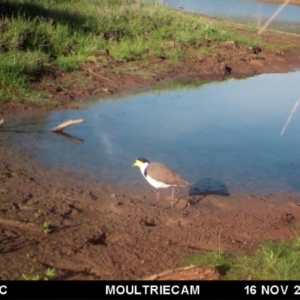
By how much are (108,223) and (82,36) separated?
9.24 m

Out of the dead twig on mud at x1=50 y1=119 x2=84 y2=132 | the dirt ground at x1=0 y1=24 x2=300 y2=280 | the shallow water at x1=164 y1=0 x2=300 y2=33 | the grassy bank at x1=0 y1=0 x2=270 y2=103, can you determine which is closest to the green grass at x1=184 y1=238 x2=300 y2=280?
the dirt ground at x1=0 y1=24 x2=300 y2=280

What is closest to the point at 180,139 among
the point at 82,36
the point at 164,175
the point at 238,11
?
the point at 164,175

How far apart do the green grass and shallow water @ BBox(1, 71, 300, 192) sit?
2299 millimetres

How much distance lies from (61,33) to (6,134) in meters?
5.66

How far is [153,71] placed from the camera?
48.8ft

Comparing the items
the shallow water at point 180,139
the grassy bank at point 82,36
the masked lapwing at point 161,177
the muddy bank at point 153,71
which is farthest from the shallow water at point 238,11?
the masked lapwing at point 161,177

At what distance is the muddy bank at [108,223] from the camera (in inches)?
231

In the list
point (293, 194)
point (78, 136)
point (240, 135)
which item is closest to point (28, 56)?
point (78, 136)

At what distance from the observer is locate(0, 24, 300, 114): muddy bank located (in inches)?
473

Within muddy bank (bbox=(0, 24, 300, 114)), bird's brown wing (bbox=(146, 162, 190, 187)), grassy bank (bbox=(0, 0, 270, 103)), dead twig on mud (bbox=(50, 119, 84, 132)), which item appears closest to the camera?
bird's brown wing (bbox=(146, 162, 190, 187))

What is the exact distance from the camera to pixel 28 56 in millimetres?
12586

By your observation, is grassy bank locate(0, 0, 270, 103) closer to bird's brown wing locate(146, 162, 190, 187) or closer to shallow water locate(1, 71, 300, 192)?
shallow water locate(1, 71, 300, 192)

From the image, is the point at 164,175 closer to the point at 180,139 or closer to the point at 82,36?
the point at 180,139
